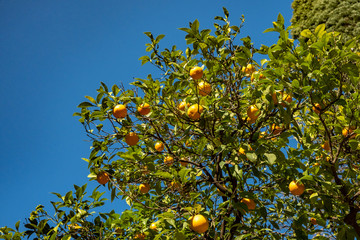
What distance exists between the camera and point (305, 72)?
2.10 metres

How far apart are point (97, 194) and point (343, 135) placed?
247cm

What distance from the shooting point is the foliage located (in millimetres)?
8008

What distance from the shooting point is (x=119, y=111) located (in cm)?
233

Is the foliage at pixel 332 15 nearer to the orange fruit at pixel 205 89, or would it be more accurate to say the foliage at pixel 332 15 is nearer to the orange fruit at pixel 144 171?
the orange fruit at pixel 205 89

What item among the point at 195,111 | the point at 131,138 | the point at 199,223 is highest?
the point at 131,138

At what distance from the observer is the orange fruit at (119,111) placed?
2.33 metres

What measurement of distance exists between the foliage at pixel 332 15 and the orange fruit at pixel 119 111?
259 inches

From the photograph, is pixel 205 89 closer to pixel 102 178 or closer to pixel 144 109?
pixel 144 109

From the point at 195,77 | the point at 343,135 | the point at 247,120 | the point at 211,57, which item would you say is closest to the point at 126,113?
the point at 195,77

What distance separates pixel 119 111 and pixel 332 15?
26.8ft

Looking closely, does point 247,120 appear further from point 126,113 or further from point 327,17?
point 327,17

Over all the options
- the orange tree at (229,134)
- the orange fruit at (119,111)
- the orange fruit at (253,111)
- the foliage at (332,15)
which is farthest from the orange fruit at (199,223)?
the foliage at (332,15)

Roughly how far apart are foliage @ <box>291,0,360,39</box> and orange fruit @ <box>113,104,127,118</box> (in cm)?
658

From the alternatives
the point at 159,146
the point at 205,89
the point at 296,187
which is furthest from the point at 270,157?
the point at 159,146
